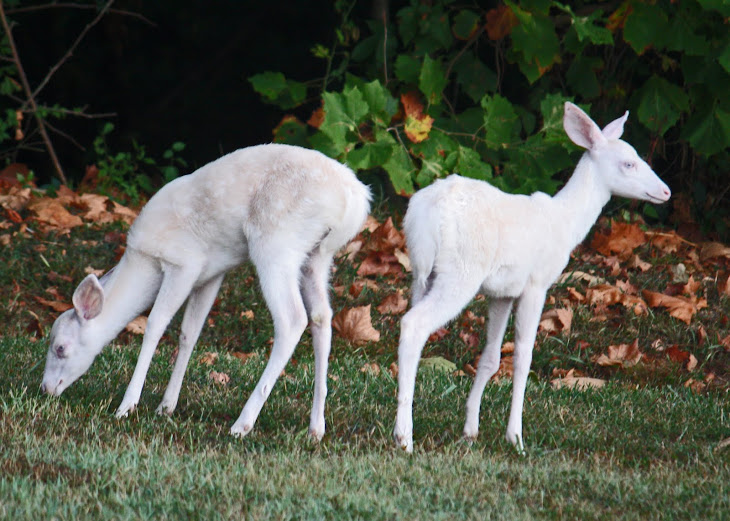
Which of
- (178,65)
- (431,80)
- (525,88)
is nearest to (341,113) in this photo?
(431,80)

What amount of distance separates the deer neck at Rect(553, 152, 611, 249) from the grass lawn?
916 mm

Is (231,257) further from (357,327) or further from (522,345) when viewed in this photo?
(357,327)

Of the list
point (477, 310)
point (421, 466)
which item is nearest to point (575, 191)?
point (421, 466)

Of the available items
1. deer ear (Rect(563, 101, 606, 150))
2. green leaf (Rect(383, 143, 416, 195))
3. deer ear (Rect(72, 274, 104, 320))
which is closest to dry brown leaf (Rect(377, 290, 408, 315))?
green leaf (Rect(383, 143, 416, 195))

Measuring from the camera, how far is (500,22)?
26.2 ft

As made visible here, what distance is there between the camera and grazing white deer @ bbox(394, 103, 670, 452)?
14.0ft

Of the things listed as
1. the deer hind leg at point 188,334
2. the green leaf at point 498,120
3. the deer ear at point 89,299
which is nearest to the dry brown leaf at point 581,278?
the green leaf at point 498,120

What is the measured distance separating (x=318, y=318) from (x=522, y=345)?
0.95 meters

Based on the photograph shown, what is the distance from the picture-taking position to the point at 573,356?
643cm

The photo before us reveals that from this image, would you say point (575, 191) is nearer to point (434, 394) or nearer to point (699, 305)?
point (434, 394)

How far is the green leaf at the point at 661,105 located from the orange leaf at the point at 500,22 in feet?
3.87

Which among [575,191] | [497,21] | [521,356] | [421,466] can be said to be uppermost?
[497,21]

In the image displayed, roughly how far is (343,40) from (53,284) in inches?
128

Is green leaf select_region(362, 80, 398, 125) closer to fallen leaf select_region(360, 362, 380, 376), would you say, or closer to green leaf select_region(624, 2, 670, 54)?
green leaf select_region(624, 2, 670, 54)
